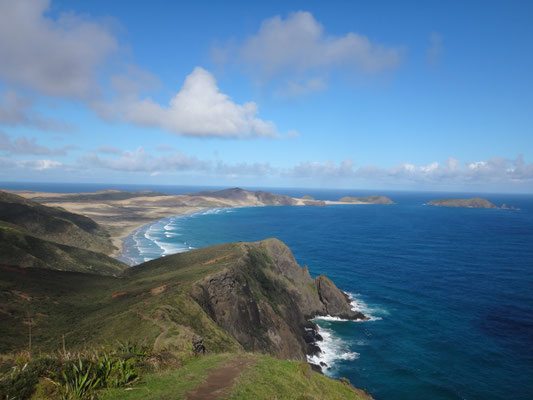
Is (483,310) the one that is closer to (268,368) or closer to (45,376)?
(268,368)

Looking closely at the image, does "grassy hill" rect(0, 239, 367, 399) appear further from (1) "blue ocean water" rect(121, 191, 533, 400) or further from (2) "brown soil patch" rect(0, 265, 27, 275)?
(1) "blue ocean water" rect(121, 191, 533, 400)

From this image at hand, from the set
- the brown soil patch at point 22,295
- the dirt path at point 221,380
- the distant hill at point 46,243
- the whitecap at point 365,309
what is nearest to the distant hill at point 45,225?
the distant hill at point 46,243

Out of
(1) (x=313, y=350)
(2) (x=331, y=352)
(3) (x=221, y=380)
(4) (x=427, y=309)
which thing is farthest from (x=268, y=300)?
(4) (x=427, y=309)

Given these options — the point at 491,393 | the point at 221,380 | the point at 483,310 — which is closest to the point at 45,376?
the point at 221,380

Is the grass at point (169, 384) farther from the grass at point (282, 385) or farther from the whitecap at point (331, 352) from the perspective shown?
the whitecap at point (331, 352)

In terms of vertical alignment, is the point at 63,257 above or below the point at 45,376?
below
